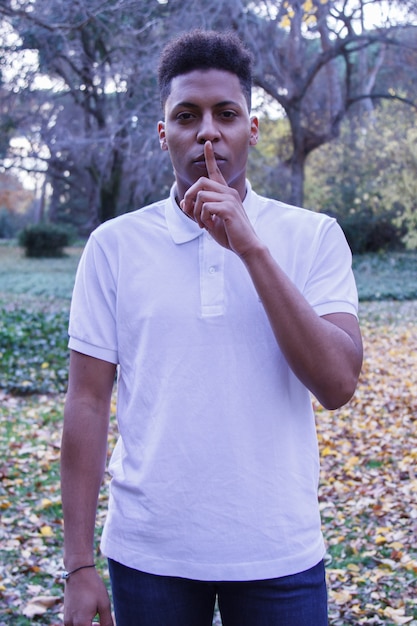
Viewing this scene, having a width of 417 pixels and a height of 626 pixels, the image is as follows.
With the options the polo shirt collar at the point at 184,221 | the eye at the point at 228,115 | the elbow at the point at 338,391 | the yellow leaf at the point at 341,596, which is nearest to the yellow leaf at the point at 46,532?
the yellow leaf at the point at 341,596

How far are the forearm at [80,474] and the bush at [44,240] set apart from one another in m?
29.4

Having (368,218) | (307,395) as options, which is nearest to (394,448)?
(307,395)

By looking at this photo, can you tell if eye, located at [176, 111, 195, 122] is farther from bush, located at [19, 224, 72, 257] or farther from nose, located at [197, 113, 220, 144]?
bush, located at [19, 224, 72, 257]

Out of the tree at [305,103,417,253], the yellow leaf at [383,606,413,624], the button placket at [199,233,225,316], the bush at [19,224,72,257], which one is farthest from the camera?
the bush at [19,224,72,257]

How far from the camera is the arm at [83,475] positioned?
6.17ft

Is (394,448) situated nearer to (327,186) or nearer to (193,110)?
(193,110)

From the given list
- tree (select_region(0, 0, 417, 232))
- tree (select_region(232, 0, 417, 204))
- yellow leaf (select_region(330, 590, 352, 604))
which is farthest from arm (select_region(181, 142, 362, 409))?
tree (select_region(232, 0, 417, 204))

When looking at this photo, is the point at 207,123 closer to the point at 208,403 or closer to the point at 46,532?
the point at 208,403

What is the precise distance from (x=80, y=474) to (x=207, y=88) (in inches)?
38.5

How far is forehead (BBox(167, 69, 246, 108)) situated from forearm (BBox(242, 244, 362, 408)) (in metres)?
0.43

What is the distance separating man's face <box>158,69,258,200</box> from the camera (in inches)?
75.5

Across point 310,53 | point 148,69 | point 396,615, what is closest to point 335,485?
point 396,615

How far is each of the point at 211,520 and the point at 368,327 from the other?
13508 millimetres

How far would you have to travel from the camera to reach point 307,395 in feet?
6.33
